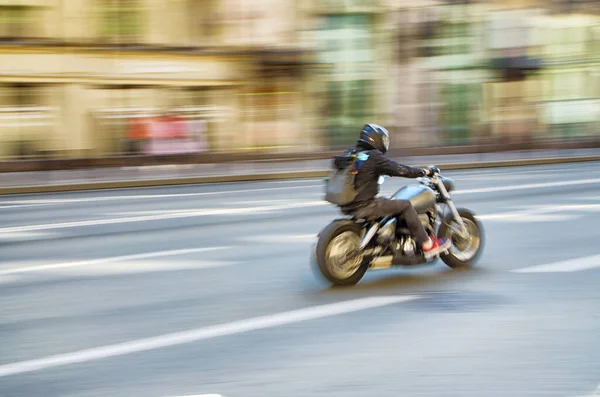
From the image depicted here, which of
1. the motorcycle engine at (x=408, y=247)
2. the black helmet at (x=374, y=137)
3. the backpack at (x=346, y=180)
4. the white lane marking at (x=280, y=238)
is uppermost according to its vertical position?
the black helmet at (x=374, y=137)

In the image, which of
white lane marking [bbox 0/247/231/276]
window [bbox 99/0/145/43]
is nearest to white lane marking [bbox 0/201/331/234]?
white lane marking [bbox 0/247/231/276]

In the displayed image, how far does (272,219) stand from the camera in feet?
52.4

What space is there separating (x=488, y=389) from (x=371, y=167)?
369 centimetres

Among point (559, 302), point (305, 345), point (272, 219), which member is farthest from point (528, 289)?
point (272, 219)

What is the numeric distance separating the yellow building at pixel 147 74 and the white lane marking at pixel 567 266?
23248mm

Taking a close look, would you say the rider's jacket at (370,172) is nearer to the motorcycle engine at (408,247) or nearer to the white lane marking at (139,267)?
the motorcycle engine at (408,247)

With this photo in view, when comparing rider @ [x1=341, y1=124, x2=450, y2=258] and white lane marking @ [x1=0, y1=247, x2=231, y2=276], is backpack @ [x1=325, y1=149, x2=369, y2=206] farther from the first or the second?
white lane marking @ [x1=0, y1=247, x2=231, y2=276]

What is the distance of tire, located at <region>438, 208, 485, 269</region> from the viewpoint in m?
10.3

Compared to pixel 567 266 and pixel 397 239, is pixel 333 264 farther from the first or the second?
pixel 567 266

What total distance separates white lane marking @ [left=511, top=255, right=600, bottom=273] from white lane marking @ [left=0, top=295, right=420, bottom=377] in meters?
1.81

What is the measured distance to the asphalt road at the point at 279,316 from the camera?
6.35m

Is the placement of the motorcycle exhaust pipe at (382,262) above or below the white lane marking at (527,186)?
above

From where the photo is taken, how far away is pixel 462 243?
1045 cm

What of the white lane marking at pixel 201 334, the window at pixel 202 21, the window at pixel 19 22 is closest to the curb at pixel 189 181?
the window at pixel 202 21
